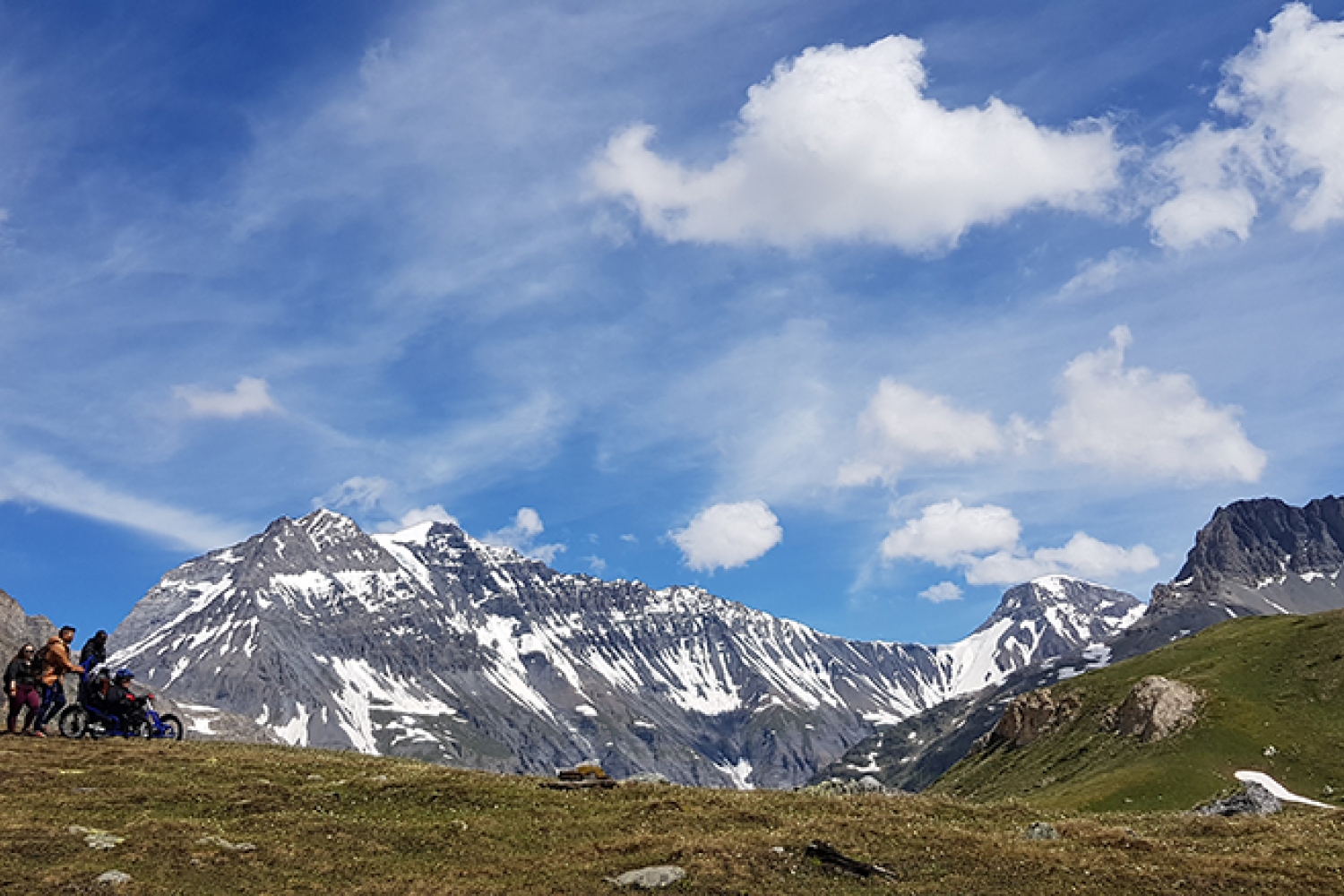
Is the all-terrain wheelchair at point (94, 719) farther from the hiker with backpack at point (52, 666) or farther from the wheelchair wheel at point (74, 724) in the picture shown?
the hiker with backpack at point (52, 666)

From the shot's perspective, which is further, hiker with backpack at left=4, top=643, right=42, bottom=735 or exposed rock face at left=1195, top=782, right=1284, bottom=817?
hiker with backpack at left=4, top=643, right=42, bottom=735

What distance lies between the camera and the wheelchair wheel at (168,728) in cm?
5612

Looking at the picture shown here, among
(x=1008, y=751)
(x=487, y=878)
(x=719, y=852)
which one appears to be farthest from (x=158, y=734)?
(x=1008, y=751)

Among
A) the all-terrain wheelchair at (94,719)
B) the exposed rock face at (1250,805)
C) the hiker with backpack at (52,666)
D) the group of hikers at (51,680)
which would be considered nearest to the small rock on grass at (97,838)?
the group of hikers at (51,680)

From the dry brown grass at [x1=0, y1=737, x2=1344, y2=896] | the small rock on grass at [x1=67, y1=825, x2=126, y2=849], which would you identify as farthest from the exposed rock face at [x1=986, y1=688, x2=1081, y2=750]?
the small rock on grass at [x1=67, y1=825, x2=126, y2=849]

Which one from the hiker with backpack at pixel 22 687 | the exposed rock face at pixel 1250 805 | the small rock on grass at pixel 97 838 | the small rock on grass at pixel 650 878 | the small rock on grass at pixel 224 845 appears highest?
the hiker with backpack at pixel 22 687

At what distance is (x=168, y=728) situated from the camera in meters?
57.9

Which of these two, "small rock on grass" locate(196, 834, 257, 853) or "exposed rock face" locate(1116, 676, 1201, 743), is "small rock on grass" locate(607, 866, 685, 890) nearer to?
"small rock on grass" locate(196, 834, 257, 853)

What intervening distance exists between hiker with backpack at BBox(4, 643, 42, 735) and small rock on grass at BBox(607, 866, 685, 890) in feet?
116

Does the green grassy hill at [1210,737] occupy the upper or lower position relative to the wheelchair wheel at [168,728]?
lower

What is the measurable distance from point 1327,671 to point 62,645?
330 ft

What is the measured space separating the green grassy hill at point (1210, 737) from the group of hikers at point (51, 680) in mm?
66793

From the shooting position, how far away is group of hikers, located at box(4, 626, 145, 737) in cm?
5003

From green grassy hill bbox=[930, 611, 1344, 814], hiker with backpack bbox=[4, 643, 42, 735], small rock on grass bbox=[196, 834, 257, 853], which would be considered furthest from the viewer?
green grassy hill bbox=[930, 611, 1344, 814]
